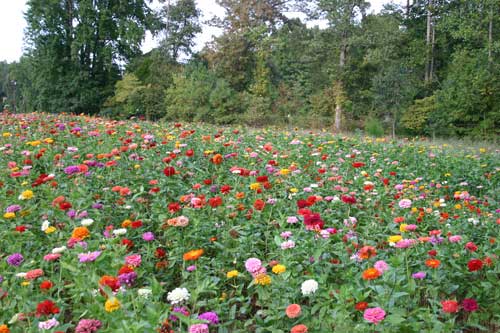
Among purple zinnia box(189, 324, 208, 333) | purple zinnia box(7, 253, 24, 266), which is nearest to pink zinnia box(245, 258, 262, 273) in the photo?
purple zinnia box(189, 324, 208, 333)

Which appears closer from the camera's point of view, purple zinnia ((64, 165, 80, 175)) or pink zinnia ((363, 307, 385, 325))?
pink zinnia ((363, 307, 385, 325))

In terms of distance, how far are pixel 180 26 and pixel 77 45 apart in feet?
32.0

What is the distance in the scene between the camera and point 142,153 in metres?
4.14

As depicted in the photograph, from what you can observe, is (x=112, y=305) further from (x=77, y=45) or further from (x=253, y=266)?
(x=77, y=45)

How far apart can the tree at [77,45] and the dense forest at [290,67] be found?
0.06m

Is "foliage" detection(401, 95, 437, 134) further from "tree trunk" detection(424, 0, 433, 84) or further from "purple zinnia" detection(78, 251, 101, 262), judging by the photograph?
"purple zinnia" detection(78, 251, 101, 262)

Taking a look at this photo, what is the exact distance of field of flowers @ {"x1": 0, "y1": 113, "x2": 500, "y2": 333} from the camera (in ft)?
5.51

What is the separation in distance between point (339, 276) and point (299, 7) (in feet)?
78.6

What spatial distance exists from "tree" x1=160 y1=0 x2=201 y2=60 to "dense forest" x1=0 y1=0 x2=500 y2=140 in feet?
9.94

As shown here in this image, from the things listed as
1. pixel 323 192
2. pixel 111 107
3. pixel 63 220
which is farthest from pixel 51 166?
pixel 111 107

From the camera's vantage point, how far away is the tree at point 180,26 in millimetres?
30406

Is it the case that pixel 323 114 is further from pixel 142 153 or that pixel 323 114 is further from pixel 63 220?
pixel 63 220

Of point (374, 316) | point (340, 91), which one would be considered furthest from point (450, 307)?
point (340, 91)

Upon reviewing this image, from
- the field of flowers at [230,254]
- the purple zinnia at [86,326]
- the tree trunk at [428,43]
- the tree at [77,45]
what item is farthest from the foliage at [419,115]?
the purple zinnia at [86,326]
